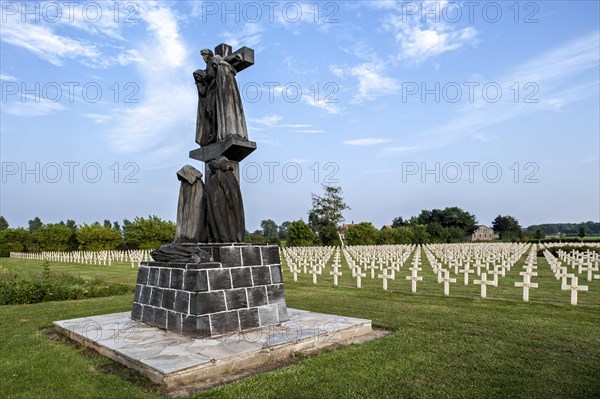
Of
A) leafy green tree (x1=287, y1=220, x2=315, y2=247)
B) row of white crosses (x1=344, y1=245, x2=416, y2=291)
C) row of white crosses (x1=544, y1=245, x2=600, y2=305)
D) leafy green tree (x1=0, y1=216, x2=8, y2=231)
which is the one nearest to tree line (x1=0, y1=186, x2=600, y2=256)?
leafy green tree (x1=287, y1=220, x2=315, y2=247)

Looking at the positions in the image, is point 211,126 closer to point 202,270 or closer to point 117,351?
point 202,270

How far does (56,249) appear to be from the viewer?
148ft

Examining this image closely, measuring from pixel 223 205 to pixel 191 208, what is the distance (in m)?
0.66

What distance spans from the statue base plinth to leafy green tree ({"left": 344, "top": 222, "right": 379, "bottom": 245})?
40250 mm

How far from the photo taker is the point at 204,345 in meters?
5.19

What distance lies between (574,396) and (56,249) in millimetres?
50502

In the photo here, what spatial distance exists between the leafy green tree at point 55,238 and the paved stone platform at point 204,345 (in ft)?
145

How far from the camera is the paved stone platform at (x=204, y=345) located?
4.36 metres

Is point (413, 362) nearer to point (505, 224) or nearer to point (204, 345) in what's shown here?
point (204, 345)

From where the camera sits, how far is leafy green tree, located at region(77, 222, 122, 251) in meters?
42.6

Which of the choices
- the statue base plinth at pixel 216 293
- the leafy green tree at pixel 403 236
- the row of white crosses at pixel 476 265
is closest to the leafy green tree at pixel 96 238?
the leafy green tree at pixel 403 236

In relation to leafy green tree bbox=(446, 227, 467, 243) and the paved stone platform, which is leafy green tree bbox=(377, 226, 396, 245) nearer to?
leafy green tree bbox=(446, 227, 467, 243)

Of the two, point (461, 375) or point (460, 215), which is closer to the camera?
point (461, 375)

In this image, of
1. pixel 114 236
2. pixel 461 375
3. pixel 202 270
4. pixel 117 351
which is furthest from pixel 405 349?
pixel 114 236
